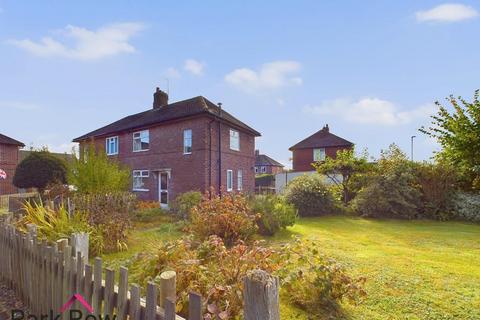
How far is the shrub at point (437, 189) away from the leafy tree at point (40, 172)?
63.3 ft

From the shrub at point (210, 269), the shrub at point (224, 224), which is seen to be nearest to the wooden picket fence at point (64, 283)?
the shrub at point (210, 269)

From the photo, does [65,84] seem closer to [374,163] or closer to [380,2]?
[380,2]

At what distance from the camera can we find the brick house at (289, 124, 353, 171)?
3469cm

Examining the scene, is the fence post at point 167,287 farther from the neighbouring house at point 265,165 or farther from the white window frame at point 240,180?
the neighbouring house at point 265,165

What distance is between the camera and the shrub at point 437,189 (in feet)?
46.0

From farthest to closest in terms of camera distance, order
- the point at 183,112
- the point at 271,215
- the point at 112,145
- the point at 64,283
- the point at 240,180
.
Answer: the point at 112,145
the point at 240,180
the point at 183,112
the point at 271,215
the point at 64,283

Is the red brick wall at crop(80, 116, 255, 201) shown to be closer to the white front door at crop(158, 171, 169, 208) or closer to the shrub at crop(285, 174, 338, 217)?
the white front door at crop(158, 171, 169, 208)

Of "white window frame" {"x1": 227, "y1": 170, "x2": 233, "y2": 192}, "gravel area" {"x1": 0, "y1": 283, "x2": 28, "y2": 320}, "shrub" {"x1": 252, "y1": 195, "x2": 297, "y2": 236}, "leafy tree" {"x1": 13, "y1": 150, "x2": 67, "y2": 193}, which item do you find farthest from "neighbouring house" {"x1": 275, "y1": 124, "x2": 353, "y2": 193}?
"gravel area" {"x1": 0, "y1": 283, "x2": 28, "y2": 320}

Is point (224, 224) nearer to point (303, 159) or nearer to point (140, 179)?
point (140, 179)

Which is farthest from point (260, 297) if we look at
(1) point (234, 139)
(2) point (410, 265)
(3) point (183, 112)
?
(1) point (234, 139)

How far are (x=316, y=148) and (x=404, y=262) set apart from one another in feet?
100

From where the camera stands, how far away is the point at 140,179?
2166 centimetres

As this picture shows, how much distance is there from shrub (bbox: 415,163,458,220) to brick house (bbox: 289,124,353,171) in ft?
64.7

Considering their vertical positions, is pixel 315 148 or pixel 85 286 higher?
pixel 315 148
